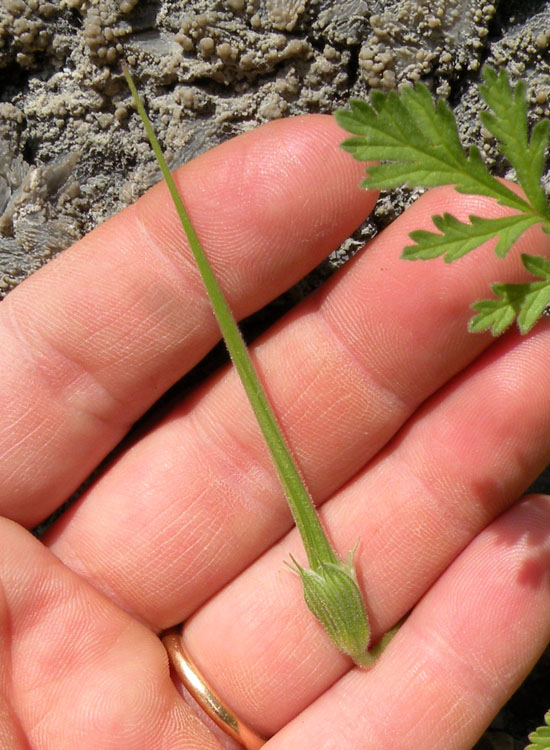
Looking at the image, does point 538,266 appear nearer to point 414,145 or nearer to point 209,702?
point 414,145

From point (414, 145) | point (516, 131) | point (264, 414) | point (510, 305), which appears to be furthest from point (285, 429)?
point (516, 131)

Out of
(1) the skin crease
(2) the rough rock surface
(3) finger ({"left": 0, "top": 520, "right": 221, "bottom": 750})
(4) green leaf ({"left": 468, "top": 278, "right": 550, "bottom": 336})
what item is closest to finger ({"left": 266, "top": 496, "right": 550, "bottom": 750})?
(1) the skin crease

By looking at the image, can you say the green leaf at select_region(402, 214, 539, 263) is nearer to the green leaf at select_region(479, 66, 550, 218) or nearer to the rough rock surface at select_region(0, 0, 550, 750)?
the green leaf at select_region(479, 66, 550, 218)

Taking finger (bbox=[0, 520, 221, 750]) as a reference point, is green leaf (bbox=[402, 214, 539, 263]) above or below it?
above

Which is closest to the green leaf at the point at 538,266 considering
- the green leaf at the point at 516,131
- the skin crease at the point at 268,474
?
the green leaf at the point at 516,131

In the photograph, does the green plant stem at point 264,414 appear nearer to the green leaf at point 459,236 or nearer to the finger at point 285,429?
the finger at point 285,429

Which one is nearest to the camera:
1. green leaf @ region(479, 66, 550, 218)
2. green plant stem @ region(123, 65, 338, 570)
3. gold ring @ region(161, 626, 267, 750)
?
green leaf @ region(479, 66, 550, 218)

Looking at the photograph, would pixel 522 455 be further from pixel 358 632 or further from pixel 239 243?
pixel 239 243
